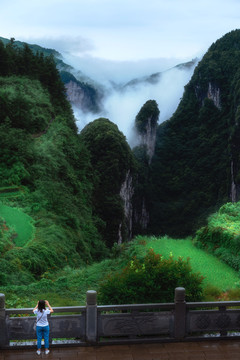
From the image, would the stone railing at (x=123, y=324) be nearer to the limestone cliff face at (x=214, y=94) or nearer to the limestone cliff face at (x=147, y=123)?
the limestone cliff face at (x=147, y=123)

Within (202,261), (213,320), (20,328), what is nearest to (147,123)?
(202,261)

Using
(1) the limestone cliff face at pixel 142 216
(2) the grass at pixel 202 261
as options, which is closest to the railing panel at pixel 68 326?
(2) the grass at pixel 202 261

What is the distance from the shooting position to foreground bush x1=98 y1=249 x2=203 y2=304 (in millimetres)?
9203

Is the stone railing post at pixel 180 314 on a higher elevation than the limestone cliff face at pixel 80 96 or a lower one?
lower

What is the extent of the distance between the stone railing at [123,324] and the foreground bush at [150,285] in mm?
584

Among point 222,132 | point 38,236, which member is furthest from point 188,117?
point 38,236

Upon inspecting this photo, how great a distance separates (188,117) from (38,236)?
77980 mm

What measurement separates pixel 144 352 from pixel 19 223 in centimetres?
1116

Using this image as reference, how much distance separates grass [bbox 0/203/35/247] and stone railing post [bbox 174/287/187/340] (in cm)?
930

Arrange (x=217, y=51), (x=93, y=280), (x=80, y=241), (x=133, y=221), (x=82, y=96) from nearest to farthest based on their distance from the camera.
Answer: (x=93, y=280), (x=80, y=241), (x=133, y=221), (x=217, y=51), (x=82, y=96)

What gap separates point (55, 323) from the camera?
8.18 m

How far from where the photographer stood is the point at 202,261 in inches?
564

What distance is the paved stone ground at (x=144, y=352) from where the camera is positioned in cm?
803

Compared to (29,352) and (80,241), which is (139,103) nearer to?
(80,241)
